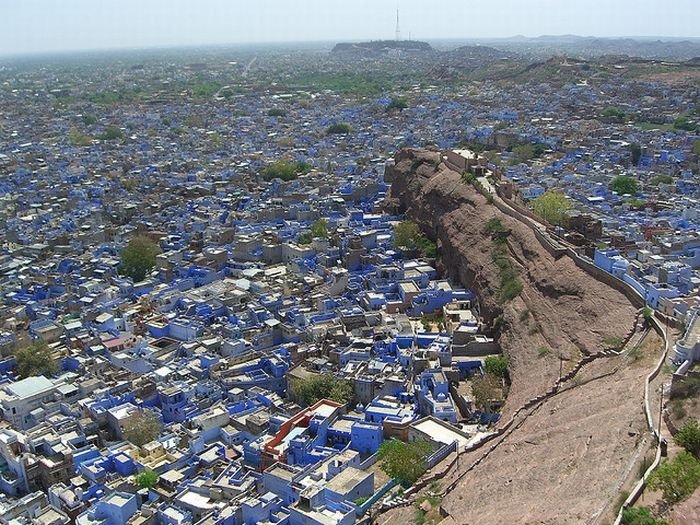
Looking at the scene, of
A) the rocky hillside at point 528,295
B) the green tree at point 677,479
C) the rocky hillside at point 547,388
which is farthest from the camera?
the rocky hillside at point 528,295

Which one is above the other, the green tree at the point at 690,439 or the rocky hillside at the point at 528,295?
the green tree at the point at 690,439

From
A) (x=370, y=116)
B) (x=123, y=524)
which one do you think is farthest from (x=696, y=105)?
(x=123, y=524)

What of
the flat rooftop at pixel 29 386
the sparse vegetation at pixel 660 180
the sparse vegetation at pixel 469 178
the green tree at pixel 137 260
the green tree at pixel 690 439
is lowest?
the flat rooftop at pixel 29 386

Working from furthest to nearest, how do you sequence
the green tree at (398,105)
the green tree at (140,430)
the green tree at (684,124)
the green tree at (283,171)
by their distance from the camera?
the green tree at (398,105)
the green tree at (684,124)
the green tree at (283,171)
the green tree at (140,430)

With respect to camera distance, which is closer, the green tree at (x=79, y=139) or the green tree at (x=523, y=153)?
the green tree at (x=523, y=153)

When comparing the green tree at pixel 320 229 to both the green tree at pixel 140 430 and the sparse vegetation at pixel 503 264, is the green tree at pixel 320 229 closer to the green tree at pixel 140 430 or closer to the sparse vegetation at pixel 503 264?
the sparse vegetation at pixel 503 264

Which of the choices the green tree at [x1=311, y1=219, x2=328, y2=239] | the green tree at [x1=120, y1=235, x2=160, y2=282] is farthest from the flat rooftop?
the green tree at [x1=311, y1=219, x2=328, y2=239]

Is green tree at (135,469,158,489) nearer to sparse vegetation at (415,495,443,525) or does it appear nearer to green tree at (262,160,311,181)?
sparse vegetation at (415,495,443,525)

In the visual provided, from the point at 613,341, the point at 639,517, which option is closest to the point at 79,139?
the point at 613,341

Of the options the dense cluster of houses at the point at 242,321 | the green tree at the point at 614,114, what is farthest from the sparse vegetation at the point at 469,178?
the green tree at the point at 614,114
